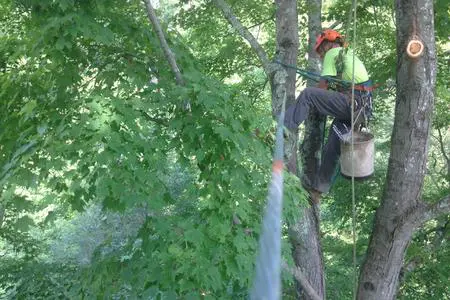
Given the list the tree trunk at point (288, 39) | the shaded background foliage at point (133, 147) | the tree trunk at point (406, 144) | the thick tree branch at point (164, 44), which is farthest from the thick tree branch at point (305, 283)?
the thick tree branch at point (164, 44)

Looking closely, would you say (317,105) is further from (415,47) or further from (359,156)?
(415,47)

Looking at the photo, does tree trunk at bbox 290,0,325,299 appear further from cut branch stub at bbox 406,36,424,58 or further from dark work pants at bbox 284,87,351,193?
cut branch stub at bbox 406,36,424,58

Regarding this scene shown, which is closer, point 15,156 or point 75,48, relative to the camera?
point 15,156

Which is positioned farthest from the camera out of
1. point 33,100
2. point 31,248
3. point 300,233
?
point 31,248

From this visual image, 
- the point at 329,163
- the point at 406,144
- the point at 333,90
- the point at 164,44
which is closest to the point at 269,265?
the point at 164,44

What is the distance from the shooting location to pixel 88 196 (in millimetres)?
2889

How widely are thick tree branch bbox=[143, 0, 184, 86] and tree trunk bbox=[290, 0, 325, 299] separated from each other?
1827mm

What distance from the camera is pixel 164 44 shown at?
10.7 feet

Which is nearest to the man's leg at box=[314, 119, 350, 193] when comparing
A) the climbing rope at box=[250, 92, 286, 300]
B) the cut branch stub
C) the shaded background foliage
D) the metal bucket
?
the metal bucket

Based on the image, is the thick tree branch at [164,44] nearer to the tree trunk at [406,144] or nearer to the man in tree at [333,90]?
the man in tree at [333,90]

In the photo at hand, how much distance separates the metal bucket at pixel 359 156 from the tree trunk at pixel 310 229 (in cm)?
52

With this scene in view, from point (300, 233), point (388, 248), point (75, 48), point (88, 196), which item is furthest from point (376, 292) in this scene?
point (75, 48)

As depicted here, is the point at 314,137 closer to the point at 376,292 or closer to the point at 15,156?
the point at 376,292

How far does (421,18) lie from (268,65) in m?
1.21
